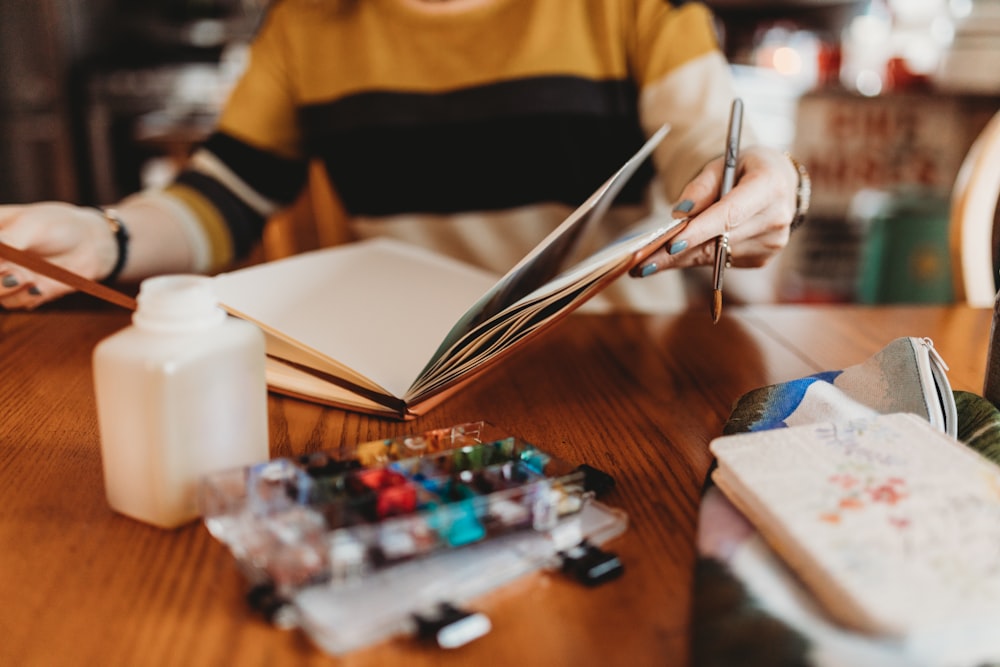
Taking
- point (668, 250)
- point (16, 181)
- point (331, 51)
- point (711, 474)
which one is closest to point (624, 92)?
point (331, 51)

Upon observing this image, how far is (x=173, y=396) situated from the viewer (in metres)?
0.35

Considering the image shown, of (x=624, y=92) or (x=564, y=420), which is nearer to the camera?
(x=564, y=420)

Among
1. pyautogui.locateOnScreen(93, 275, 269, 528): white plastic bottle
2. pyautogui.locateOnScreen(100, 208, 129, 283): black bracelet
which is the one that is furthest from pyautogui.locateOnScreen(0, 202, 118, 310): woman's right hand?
pyautogui.locateOnScreen(93, 275, 269, 528): white plastic bottle

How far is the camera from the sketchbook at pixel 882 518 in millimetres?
278

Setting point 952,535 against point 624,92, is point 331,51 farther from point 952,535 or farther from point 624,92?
point 952,535

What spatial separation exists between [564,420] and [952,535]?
0.27 metres

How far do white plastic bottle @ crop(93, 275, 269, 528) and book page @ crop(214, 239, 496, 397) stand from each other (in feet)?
0.37

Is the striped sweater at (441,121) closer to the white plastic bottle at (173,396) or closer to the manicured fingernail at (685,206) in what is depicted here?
the manicured fingernail at (685,206)

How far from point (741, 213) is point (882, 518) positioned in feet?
0.95

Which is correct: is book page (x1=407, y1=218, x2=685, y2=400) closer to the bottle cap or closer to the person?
the bottle cap

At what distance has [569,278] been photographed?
0.45 metres

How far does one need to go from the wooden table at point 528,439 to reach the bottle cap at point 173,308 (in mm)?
99

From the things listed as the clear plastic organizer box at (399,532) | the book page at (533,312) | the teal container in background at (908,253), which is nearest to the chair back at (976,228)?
the book page at (533,312)

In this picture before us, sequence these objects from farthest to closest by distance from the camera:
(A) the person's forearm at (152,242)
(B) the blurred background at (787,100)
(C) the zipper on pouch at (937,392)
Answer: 1. (B) the blurred background at (787,100)
2. (A) the person's forearm at (152,242)
3. (C) the zipper on pouch at (937,392)
